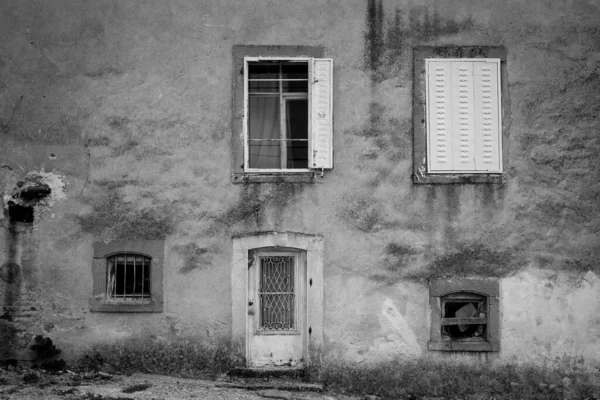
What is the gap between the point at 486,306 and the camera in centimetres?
1180

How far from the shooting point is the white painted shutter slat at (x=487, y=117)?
1182 cm

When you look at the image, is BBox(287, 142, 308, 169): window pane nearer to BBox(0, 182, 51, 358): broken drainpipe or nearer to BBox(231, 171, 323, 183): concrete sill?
BBox(231, 171, 323, 183): concrete sill

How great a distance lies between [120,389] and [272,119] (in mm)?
3926

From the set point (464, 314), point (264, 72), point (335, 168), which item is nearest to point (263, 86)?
point (264, 72)

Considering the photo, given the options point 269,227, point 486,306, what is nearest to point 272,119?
point 269,227

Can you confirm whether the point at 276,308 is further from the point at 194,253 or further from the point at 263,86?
the point at 263,86

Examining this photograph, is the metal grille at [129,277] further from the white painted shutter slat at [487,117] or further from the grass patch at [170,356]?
the white painted shutter slat at [487,117]

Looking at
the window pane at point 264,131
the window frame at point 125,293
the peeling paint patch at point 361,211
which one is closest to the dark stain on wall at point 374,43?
the window pane at point 264,131

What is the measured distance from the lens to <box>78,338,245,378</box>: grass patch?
38.2ft

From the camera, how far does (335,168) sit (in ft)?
38.7

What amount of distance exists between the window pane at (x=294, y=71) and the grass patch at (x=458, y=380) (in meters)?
3.71

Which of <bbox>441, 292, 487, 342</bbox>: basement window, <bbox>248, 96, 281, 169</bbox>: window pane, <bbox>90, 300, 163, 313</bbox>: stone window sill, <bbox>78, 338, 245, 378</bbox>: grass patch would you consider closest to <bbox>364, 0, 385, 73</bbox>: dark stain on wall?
<bbox>248, 96, 281, 169</bbox>: window pane

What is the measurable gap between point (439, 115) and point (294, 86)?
192 centimetres

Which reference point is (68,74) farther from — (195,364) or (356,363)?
(356,363)
